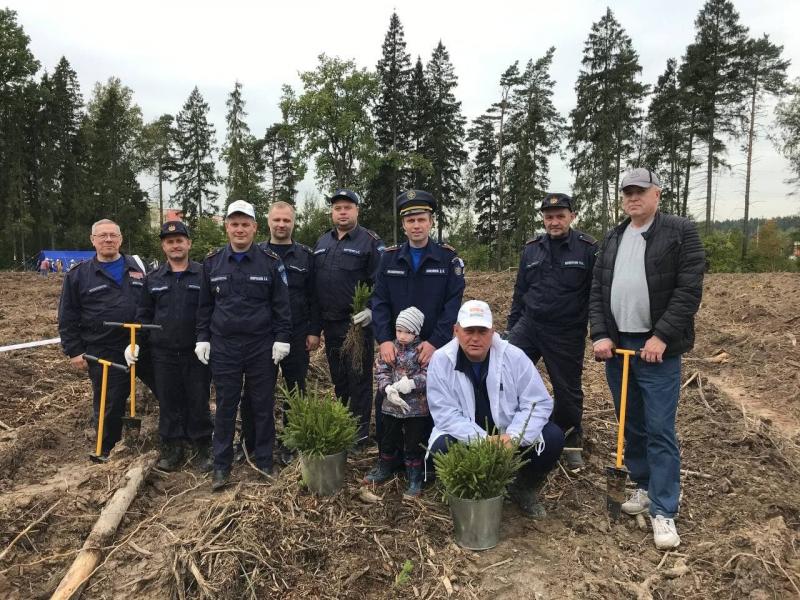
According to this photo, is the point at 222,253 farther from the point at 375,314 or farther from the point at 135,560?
the point at 135,560

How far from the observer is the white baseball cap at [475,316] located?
11.6ft

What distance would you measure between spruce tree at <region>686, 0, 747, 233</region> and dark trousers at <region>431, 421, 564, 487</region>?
31858 millimetres

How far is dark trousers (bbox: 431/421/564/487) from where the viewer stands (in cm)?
364

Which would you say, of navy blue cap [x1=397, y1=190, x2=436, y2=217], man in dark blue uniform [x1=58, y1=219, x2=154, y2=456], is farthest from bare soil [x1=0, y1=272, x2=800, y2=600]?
navy blue cap [x1=397, y1=190, x2=436, y2=217]

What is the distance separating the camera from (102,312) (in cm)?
518

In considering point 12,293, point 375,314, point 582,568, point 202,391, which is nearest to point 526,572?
point 582,568

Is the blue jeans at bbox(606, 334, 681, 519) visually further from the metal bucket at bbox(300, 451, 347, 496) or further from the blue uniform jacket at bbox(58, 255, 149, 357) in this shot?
the blue uniform jacket at bbox(58, 255, 149, 357)

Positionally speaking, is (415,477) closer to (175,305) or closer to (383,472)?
(383,472)

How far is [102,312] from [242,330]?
170 cm

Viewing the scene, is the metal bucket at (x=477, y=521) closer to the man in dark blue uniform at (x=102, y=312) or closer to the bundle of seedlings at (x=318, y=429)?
the bundle of seedlings at (x=318, y=429)

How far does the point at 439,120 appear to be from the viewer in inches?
1499

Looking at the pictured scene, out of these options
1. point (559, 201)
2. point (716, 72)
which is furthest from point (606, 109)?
point (559, 201)

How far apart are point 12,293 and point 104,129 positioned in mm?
29540

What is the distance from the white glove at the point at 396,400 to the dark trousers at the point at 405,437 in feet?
0.32
